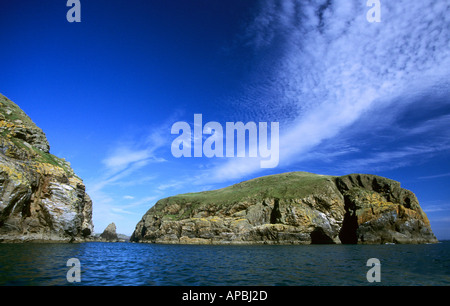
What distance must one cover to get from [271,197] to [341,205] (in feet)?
112

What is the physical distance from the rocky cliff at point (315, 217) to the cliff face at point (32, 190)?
57.7m

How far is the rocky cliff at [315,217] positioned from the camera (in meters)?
97.4

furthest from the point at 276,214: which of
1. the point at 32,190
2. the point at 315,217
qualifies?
the point at 32,190

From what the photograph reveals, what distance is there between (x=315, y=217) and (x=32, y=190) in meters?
106

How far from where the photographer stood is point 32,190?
218 ft

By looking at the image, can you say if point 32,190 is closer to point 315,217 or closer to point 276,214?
point 276,214

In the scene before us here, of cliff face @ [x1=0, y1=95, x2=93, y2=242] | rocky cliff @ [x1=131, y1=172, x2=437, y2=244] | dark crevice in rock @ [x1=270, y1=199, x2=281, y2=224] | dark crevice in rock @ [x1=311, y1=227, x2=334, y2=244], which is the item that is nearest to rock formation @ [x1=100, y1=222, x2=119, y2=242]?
rocky cliff @ [x1=131, y1=172, x2=437, y2=244]

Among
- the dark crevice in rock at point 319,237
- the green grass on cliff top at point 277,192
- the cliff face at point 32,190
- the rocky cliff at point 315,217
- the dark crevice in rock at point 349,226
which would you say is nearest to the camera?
the cliff face at point 32,190

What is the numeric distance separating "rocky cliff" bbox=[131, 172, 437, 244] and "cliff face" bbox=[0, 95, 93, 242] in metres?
57.7

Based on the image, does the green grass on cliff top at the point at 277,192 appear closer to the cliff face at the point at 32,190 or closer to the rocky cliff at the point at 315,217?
the rocky cliff at the point at 315,217

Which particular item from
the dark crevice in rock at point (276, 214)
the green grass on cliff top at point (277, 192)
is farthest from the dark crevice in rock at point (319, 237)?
the green grass on cliff top at point (277, 192)

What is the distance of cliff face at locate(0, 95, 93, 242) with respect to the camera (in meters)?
57.7

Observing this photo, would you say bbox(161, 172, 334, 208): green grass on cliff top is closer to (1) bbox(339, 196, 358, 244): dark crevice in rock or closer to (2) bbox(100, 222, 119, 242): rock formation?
(1) bbox(339, 196, 358, 244): dark crevice in rock

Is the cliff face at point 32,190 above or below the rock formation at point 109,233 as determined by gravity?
above
